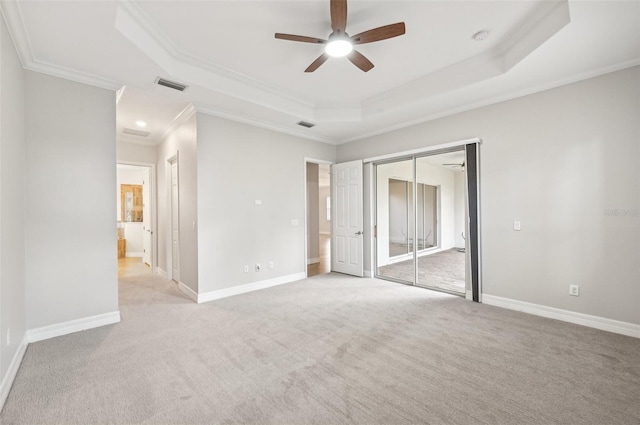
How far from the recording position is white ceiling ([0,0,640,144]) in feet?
7.77

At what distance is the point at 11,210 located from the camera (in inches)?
91.2

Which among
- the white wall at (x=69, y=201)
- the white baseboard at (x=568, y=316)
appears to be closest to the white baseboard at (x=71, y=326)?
the white wall at (x=69, y=201)

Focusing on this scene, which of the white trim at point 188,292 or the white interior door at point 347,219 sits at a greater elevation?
the white interior door at point 347,219

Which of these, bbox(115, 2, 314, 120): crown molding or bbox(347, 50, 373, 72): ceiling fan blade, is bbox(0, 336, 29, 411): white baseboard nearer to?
bbox(115, 2, 314, 120): crown molding

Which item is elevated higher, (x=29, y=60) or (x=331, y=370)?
(x=29, y=60)

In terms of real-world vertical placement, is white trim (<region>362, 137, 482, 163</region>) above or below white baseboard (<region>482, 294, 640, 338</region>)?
above

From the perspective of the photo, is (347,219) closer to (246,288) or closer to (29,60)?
(246,288)

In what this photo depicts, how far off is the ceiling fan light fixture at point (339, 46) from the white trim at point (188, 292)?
3624mm

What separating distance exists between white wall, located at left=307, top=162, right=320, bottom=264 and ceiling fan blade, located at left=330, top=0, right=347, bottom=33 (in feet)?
15.4

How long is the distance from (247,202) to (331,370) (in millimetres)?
3043

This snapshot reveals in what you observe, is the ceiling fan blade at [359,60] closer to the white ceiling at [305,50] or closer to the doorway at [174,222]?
the white ceiling at [305,50]

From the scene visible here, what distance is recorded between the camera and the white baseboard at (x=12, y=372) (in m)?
1.92

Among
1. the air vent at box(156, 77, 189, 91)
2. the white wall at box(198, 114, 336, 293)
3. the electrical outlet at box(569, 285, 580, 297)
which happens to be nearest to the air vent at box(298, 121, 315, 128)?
the white wall at box(198, 114, 336, 293)

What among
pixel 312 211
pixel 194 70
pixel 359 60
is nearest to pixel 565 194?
pixel 359 60
